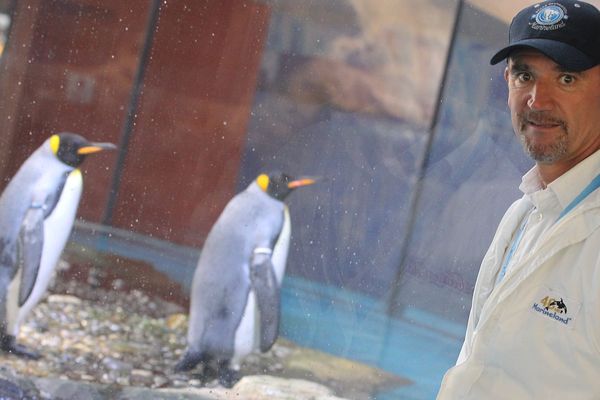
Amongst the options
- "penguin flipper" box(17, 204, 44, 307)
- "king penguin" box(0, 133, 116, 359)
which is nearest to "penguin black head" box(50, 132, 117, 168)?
"king penguin" box(0, 133, 116, 359)

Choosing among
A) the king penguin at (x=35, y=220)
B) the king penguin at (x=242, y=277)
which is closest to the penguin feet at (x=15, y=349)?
the king penguin at (x=35, y=220)

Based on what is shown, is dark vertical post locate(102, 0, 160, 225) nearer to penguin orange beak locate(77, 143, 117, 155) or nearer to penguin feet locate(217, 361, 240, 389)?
penguin orange beak locate(77, 143, 117, 155)

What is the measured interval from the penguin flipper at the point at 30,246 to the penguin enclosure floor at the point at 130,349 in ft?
0.27

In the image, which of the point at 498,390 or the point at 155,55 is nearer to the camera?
the point at 498,390

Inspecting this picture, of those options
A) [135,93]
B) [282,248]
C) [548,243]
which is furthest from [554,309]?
[135,93]

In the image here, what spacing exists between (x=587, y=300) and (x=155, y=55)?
196cm

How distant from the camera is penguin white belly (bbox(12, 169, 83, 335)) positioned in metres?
2.79

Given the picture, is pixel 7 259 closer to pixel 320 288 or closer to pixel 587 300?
pixel 320 288

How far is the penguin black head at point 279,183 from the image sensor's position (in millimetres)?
2752

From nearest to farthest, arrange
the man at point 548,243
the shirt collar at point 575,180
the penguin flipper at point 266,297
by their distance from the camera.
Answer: the man at point 548,243 → the shirt collar at point 575,180 → the penguin flipper at point 266,297

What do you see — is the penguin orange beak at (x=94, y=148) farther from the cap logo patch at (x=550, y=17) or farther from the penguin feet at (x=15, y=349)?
the cap logo patch at (x=550, y=17)

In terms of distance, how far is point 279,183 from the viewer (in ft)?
9.06

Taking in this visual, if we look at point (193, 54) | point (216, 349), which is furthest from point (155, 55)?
point (216, 349)

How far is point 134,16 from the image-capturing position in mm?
2734
